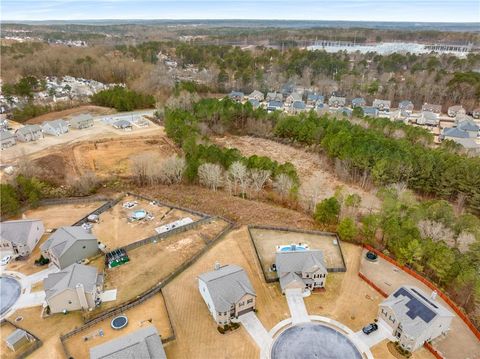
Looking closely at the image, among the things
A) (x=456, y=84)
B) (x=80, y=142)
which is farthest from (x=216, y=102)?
(x=456, y=84)

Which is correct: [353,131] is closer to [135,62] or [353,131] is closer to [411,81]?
[411,81]

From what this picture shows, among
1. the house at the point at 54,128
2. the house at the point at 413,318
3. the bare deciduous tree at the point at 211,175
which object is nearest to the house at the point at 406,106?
the bare deciduous tree at the point at 211,175

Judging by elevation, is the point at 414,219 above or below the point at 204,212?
Result: above

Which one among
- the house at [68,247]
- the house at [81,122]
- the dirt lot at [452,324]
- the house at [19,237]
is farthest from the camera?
the house at [81,122]

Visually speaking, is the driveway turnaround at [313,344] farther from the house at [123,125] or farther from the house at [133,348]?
the house at [123,125]

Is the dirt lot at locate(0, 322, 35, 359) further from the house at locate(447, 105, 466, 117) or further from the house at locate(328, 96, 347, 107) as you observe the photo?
the house at locate(447, 105, 466, 117)

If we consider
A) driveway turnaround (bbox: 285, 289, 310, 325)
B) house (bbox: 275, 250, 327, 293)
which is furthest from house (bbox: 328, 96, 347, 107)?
driveway turnaround (bbox: 285, 289, 310, 325)
